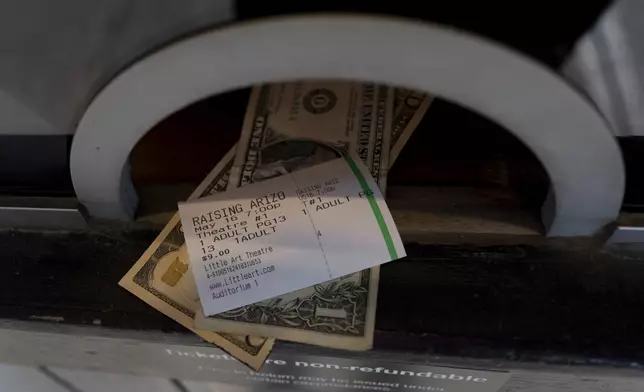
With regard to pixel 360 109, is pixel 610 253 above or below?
below

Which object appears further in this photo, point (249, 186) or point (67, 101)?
point (249, 186)

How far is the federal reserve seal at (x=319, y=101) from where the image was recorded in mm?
808

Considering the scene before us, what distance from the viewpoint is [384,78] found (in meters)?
0.56

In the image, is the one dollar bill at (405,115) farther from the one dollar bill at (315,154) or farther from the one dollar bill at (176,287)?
the one dollar bill at (176,287)

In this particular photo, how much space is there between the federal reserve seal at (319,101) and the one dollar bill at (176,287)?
15 cm

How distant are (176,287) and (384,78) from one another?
0.29 meters

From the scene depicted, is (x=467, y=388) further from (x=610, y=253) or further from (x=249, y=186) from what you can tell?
(x=249, y=186)

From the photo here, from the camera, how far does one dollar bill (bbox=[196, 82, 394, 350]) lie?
0.66m

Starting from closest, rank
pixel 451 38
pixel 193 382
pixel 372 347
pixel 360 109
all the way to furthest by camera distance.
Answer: pixel 451 38
pixel 372 347
pixel 360 109
pixel 193 382

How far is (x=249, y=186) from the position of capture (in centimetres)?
73

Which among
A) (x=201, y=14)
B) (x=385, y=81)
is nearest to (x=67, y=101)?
(x=201, y=14)

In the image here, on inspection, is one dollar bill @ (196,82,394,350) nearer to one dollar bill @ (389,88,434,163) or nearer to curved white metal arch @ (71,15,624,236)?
one dollar bill @ (389,88,434,163)

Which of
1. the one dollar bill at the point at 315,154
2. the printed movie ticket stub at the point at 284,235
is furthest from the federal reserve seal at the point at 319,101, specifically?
the printed movie ticket stub at the point at 284,235

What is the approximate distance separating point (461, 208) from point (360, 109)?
0.56 ft
